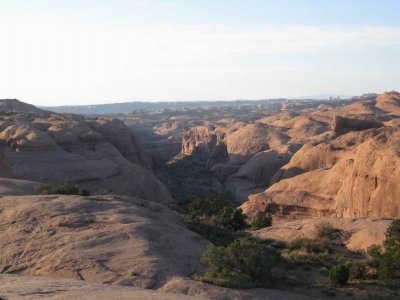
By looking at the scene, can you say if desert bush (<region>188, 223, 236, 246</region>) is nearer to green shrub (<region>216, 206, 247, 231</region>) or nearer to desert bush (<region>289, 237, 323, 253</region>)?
desert bush (<region>289, 237, 323, 253</region>)

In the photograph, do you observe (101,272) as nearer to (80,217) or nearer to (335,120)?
(80,217)

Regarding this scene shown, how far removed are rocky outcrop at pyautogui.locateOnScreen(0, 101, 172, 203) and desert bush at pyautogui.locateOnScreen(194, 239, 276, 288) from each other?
25.8m

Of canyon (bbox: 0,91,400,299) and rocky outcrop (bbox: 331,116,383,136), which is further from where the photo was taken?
rocky outcrop (bbox: 331,116,383,136)

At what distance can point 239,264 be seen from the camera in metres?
15.5

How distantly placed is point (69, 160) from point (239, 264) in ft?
103

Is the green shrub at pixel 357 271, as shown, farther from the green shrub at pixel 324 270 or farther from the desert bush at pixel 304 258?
the desert bush at pixel 304 258

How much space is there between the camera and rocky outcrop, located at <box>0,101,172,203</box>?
41.6m

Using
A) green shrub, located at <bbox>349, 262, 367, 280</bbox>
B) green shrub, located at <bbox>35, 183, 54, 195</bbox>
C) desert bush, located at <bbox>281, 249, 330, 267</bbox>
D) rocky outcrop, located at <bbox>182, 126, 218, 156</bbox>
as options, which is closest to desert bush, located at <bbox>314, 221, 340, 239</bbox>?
desert bush, located at <bbox>281, 249, 330, 267</bbox>

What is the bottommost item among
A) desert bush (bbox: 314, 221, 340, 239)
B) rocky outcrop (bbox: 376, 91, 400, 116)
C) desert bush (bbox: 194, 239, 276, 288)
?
desert bush (bbox: 314, 221, 340, 239)

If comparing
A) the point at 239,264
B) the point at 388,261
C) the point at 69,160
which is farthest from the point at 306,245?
the point at 69,160

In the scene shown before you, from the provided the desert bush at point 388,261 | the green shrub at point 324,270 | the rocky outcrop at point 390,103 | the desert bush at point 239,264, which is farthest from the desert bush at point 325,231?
the rocky outcrop at point 390,103

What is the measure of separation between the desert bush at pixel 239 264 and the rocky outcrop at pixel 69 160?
25.8m

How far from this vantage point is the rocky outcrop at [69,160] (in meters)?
41.6

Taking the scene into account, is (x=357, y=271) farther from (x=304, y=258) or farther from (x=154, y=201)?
(x=154, y=201)
